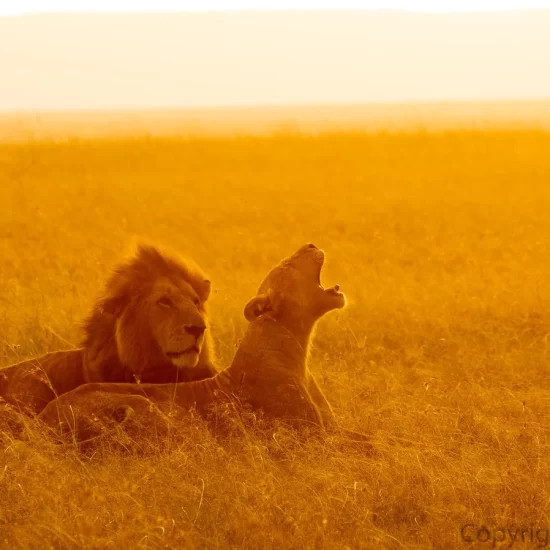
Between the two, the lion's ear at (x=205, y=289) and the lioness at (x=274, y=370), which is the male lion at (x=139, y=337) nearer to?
the lion's ear at (x=205, y=289)

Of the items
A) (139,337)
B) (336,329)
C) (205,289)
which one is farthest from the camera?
(336,329)

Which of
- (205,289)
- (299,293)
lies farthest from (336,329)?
(299,293)

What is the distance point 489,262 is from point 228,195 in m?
4.46

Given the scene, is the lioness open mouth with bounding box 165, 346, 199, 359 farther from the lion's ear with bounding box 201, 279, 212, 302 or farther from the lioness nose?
the lion's ear with bounding box 201, 279, 212, 302

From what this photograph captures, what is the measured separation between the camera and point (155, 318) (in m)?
4.79

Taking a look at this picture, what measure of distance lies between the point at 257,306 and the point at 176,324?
0.36 metres

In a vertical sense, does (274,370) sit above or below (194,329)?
below

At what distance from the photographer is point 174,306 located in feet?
15.7

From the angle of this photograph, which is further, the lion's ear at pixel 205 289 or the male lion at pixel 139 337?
the lion's ear at pixel 205 289

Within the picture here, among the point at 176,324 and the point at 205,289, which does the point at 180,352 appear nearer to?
the point at 176,324

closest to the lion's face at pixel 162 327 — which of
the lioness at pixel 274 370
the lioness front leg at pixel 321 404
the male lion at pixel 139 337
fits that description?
the male lion at pixel 139 337

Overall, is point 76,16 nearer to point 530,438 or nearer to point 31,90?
point 31,90

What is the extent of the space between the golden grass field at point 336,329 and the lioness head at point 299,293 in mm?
575

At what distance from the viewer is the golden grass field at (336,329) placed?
3.84 metres
